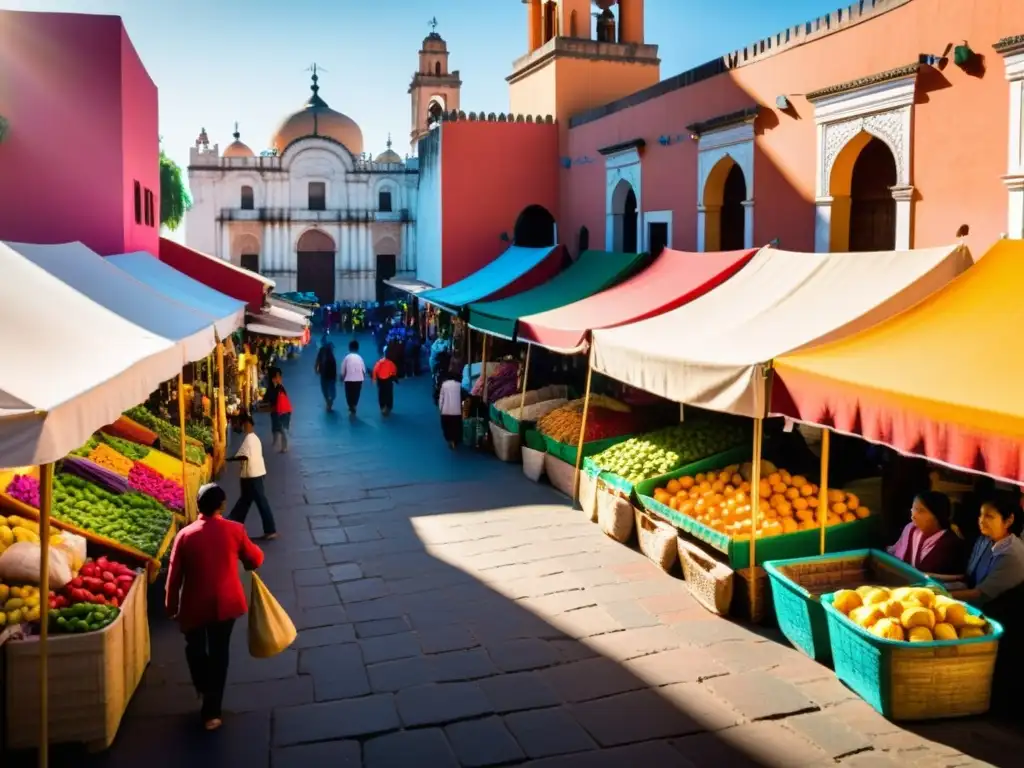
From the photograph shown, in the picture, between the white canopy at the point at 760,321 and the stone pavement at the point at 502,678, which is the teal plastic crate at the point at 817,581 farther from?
the white canopy at the point at 760,321

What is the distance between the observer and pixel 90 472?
296 inches

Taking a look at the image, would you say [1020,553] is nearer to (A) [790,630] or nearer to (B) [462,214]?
(A) [790,630]

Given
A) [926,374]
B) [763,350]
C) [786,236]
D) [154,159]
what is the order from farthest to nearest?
[154,159] → [786,236] → [763,350] → [926,374]

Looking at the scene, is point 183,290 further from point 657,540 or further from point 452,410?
point 657,540

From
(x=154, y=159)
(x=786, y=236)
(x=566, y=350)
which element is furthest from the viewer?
(x=154, y=159)

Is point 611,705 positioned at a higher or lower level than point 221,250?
lower

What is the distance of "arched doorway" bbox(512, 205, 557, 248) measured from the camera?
19.7m

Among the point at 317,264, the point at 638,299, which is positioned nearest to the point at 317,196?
the point at 317,264

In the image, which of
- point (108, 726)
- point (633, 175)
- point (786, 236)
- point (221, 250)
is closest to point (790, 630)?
point (108, 726)

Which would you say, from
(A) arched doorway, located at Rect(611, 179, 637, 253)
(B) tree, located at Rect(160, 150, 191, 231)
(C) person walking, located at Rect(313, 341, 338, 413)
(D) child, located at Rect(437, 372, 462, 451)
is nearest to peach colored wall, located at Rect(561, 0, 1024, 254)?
(A) arched doorway, located at Rect(611, 179, 637, 253)

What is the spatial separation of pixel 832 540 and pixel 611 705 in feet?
8.02

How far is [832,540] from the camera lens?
7.14 meters

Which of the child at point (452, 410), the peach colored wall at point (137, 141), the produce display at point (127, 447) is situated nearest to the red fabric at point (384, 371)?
the child at point (452, 410)

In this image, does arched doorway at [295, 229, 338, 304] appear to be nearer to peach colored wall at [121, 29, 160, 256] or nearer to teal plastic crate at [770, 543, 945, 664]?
peach colored wall at [121, 29, 160, 256]
